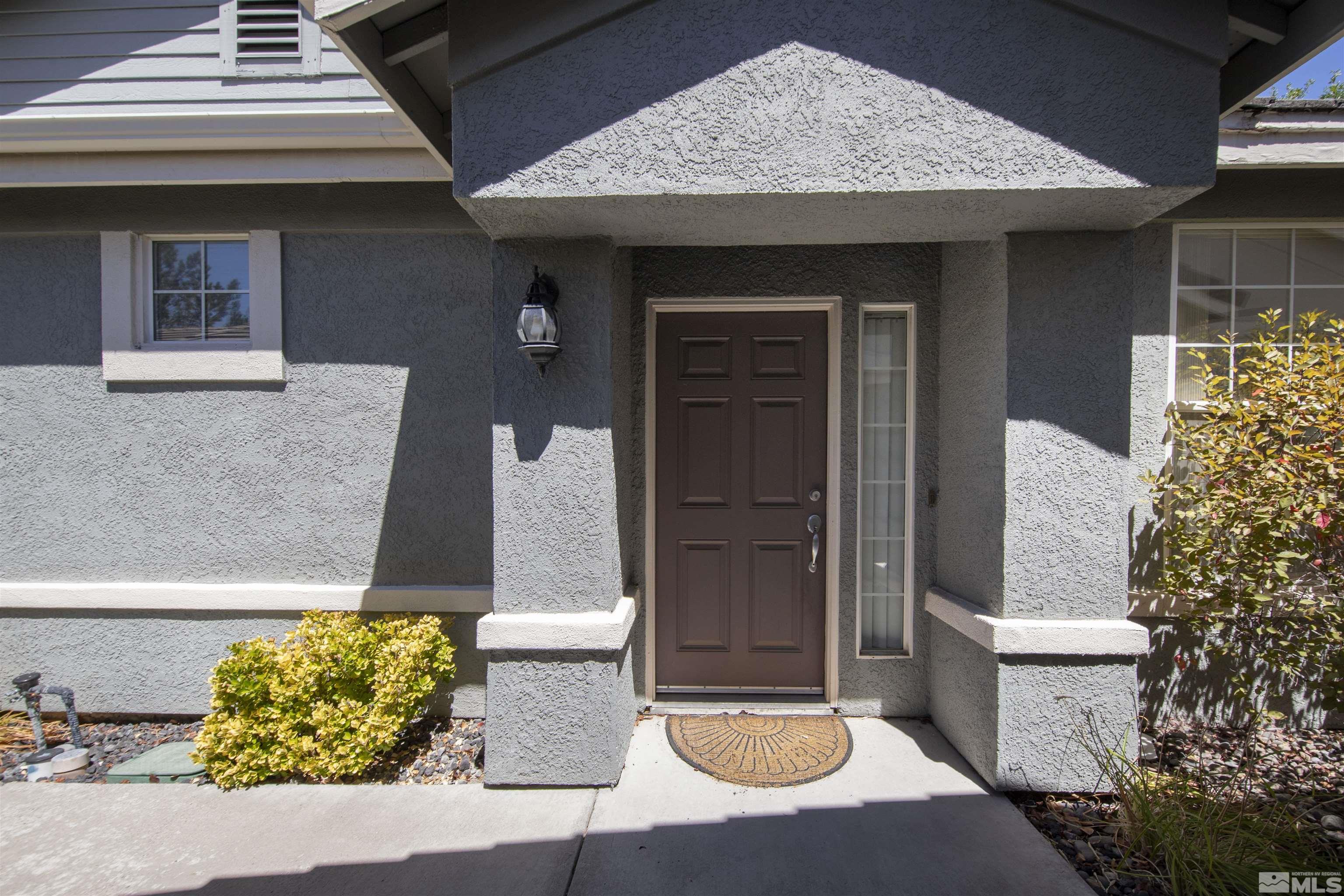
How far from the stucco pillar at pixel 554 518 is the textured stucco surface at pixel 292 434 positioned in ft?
3.18

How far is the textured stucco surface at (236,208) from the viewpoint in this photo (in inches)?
165

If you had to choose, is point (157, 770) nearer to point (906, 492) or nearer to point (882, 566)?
point (882, 566)

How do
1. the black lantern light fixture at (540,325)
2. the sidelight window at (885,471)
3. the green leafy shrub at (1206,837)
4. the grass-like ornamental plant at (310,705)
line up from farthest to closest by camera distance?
the sidelight window at (885,471) → the grass-like ornamental plant at (310,705) → the black lantern light fixture at (540,325) → the green leafy shrub at (1206,837)

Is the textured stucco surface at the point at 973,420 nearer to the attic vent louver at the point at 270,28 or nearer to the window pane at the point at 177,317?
the attic vent louver at the point at 270,28

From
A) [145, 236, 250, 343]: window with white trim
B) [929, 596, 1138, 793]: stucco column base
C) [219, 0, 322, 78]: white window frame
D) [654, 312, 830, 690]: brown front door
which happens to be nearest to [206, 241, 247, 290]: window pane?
[145, 236, 250, 343]: window with white trim

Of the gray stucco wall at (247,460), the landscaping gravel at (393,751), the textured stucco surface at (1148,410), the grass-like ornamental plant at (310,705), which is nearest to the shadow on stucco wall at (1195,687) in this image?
the textured stucco surface at (1148,410)

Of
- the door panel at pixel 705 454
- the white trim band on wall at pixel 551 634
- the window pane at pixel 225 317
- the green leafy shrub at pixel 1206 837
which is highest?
the window pane at pixel 225 317

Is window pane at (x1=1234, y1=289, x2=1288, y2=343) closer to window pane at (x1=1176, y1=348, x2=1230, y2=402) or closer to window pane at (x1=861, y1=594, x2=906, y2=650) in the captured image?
window pane at (x1=1176, y1=348, x2=1230, y2=402)

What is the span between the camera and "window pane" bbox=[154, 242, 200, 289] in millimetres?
4422

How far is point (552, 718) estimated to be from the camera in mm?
3328

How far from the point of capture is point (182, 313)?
4418 mm

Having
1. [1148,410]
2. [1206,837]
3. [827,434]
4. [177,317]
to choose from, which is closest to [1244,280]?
[1148,410]

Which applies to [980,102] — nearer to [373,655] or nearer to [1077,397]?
[1077,397]

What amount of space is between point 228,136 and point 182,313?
4.30 ft
